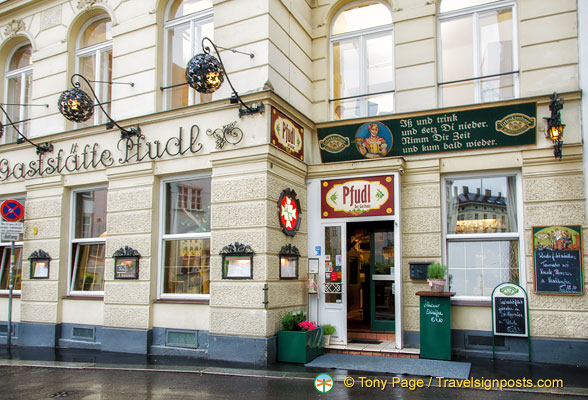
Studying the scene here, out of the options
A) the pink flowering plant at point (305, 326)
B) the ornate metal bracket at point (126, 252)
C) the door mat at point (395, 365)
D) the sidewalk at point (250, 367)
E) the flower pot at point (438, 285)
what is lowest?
the sidewalk at point (250, 367)

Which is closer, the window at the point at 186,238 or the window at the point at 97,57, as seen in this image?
the window at the point at 186,238

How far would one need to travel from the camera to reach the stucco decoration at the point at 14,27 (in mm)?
12961

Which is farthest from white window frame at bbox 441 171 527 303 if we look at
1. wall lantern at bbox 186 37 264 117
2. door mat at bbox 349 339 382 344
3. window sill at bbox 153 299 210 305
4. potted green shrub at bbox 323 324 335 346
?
window sill at bbox 153 299 210 305

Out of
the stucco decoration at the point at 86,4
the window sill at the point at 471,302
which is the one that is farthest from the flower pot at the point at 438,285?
the stucco decoration at the point at 86,4

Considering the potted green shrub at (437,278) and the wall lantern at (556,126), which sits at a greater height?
the wall lantern at (556,126)

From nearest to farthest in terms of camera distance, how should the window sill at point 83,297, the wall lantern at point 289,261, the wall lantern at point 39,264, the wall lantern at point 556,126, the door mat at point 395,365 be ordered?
the door mat at point 395,365 < the wall lantern at point 556,126 < the wall lantern at point 289,261 < the window sill at point 83,297 < the wall lantern at point 39,264

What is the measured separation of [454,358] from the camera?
9.05 metres

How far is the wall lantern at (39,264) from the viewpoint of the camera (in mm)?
11516

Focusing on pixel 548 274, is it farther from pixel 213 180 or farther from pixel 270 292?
pixel 213 180

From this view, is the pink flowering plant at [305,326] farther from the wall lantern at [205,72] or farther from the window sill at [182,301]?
the wall lantern at [205,72]

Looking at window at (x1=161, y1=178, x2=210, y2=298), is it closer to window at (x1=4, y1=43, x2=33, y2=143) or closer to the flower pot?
the flower pot

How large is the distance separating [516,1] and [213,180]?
262 inches

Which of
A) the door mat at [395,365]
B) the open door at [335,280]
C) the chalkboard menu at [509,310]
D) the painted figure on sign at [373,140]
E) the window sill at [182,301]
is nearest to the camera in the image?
the door mat at [395,365]

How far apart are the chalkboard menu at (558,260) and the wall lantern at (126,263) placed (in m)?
7.47
